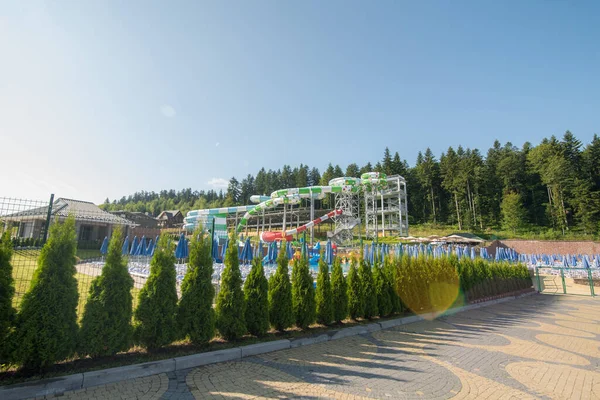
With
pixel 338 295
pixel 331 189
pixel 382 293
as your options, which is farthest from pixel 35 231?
pixel 331 189

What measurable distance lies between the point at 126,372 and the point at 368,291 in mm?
5139

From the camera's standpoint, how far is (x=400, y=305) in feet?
25.9

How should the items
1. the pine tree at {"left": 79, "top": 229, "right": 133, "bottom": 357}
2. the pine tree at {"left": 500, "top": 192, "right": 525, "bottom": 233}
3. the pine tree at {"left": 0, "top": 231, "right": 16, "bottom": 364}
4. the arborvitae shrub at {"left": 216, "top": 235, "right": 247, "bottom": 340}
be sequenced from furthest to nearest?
1. the pine tree at {"left": 500, "top": 192, "right": 525, "bottom": 233}
2. the arborvitae shrub at {"left": 216, "top": 235, "right": 247, "bottom": 340}
3. the pine tree at {"left": 79, "top": 229, "right": 133, "bottom": 357}
4. the pine tree at {"left": 0, "top": 231, "right": 16, "bottom": 364}

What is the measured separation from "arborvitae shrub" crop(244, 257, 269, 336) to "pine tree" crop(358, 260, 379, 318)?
8.75 feet

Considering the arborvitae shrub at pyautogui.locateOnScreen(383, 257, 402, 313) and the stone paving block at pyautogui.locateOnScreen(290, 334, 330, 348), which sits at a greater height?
the arborvitae shrub at pyautogui.locateOnScreen(383, 257, 402, 313)

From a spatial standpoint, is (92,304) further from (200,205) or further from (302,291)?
(200,205)

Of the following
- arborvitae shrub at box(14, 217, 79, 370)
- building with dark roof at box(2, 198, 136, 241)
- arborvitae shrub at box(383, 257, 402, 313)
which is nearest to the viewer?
arborvitae shrub at box(14, 217, 79, 370)

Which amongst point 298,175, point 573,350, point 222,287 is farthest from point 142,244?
point 298,175

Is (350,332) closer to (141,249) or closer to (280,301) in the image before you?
(280,301)

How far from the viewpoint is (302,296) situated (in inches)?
240

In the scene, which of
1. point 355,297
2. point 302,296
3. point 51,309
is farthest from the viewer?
point 355,297

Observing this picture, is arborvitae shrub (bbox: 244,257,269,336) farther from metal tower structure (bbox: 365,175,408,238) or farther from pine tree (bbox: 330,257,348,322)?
metal tower structure (bbox: 365,175,408,238)

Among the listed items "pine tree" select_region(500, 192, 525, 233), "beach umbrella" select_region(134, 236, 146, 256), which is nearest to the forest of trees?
"pine tree" select_region(500, 192, 525, 233)

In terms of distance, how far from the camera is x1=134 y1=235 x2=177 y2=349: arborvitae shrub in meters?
4.36
